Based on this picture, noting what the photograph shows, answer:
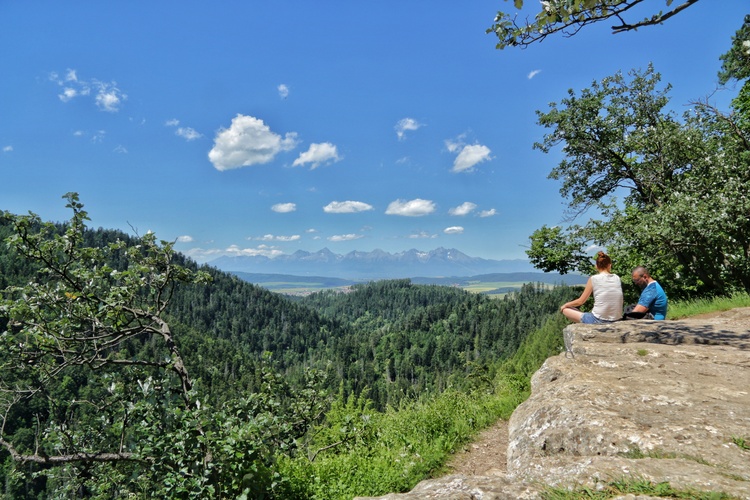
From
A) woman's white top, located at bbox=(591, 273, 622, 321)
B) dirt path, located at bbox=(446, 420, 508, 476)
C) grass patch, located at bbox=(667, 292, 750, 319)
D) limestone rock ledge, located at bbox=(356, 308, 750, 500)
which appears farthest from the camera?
grass patch, located at bbox=(667, 292, 750, 319)

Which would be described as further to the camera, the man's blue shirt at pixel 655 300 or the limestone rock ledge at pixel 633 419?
the man's blue shirt at pixel 655 300

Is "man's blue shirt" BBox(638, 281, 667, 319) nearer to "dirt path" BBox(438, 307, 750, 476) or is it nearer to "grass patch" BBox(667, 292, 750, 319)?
"dirt path" BBox(438, 307, 750, 476)

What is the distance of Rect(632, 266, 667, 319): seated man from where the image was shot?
31.3ft

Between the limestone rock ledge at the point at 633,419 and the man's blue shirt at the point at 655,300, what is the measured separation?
5.87ft

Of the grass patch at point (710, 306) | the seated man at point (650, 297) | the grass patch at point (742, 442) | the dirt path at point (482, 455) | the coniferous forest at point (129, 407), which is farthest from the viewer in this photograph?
the grass patch at point (710, 306)

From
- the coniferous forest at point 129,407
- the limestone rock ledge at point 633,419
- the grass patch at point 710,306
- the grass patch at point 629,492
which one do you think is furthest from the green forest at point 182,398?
the grass patch at point 629,492

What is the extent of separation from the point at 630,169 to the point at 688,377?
20.9 meters

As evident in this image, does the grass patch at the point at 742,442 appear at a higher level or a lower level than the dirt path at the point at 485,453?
higher

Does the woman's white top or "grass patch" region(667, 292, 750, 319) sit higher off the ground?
the woman's white top

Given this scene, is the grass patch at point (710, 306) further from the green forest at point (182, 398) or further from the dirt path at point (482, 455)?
the dirt path at point (482, 455)

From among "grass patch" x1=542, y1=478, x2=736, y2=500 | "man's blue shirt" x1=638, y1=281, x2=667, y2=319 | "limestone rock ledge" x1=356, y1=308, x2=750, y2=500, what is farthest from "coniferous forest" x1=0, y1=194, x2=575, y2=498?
"man's blue shirt" x1=638, y1=281, x2=667, y2=319

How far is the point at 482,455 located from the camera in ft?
25.0

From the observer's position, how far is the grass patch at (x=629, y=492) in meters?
2.63

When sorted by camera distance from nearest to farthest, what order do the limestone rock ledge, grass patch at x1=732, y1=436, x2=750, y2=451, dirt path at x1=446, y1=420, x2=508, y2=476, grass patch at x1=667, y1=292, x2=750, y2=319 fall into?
the limestone rock ledge
grass patch at x1=732, y1=436, x2=750, y2=451
dirt path at x1=446, y1=420, x2=508, y2=476
grass patch at x1=667, y1=292, x2=750, y2=319
